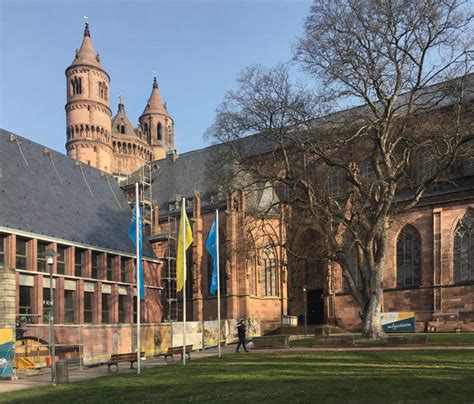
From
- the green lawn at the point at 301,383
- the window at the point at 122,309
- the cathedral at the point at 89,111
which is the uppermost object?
the cathedral at the point at 89,111

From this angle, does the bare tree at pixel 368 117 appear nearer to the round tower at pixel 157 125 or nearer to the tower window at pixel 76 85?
the tower window at pixel 76 85

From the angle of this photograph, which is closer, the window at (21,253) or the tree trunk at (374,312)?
the tree trunk at (374,312)

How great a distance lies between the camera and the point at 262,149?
55.0 m

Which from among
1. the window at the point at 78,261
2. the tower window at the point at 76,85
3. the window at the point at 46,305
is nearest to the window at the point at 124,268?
the window at the point at 78,261

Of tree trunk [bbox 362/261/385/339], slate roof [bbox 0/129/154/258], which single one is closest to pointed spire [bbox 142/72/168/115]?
slate roof [bbox 0/129/154/258]

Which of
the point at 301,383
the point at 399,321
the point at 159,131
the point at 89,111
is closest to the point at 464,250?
the point at 399,321

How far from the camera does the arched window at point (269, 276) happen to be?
170 feet

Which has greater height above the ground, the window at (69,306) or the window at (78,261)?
the window at (78,261)

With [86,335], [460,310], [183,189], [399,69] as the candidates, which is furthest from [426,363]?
[183,189]

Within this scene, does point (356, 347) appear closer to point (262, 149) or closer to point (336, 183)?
point (336, 183)

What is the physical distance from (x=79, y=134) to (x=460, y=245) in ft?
189

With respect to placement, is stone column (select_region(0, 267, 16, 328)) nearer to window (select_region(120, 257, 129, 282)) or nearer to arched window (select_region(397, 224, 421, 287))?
window (select_region(120, 257, 129, 282))

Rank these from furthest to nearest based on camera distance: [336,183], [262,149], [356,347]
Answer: [262,149]
[336,183]
[356,347]

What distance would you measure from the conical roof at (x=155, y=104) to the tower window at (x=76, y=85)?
2337cm
